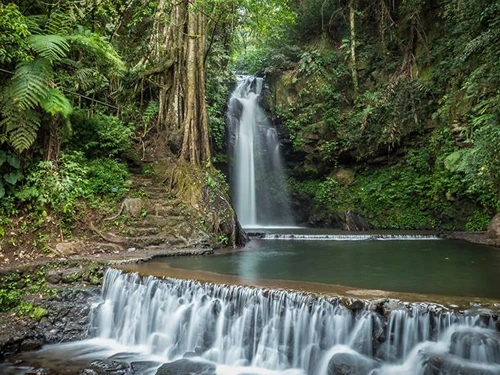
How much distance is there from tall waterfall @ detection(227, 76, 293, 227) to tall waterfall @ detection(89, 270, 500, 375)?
35.1ft

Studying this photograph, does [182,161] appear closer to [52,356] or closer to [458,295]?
[52,356]

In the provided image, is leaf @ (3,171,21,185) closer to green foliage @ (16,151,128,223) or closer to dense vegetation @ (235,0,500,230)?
green foliage @ (16,151,128,223)

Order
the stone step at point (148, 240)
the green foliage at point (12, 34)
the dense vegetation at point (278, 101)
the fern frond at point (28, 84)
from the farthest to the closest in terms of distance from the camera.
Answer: the stone step at point (148, 240), the dense vegetation at point (278, 101), the fern frond at point (28, 84), the green foliage at point (12, 34)

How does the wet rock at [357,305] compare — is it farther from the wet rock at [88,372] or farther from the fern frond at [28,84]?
the fern frond at [28,84]

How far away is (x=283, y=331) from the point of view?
5352 millimetres

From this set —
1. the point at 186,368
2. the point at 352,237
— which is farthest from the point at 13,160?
the point at 352,237

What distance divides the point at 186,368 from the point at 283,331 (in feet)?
4.48

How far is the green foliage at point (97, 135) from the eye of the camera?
10000 millimetres

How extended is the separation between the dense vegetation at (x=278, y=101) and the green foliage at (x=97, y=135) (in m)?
0.04

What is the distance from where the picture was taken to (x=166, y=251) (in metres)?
8.59

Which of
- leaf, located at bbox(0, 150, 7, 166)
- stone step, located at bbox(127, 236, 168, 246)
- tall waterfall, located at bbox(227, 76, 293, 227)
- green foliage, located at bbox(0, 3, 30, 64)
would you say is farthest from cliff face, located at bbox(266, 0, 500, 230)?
leaf, located at bbox(0, 150, 7, 166)

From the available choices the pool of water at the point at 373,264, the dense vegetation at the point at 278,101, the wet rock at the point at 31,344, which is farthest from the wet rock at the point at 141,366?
the dense vegetation at the point at 278,101

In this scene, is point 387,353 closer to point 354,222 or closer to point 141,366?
point 141,366

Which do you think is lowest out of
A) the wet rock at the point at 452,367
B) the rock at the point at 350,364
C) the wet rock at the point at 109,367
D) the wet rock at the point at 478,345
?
the wet rock at the point at 109,367
